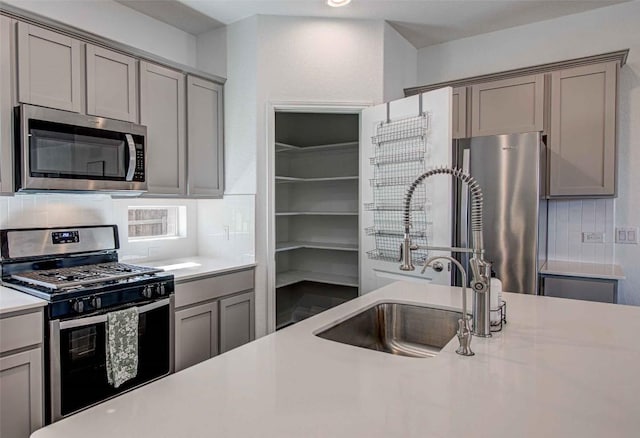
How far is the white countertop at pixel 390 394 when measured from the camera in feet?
2.64

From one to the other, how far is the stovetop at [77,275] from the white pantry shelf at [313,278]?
134cm

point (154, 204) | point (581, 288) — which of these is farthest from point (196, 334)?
point (581, 288)

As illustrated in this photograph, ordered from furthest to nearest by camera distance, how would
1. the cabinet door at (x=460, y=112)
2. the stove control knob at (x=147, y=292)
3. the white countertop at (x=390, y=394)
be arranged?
the cabinet door at (x=460, y=112), the stove control knob at (x=147, y=292), the white countertop at (x=390, y=394)

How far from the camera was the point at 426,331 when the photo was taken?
5.66 feet

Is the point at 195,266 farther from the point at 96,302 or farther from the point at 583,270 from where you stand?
the point at 583,270

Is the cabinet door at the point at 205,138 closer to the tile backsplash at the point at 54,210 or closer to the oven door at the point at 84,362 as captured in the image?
the tile backsplash at the point at 54,210

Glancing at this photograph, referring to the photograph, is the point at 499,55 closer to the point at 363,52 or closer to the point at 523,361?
the point at 363,52

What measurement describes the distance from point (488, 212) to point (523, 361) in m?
1.73

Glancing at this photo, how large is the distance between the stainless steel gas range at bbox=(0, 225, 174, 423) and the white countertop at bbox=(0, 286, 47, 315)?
→ 1.4 inches

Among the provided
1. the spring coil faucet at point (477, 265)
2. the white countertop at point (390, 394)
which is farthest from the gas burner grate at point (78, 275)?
the spring coil faucet at point (477, 265)

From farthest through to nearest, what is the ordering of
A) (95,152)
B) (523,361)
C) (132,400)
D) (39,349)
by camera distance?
(95,152) < (39,349) < (523,361) < (132,400)

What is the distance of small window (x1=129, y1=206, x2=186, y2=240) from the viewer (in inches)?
119

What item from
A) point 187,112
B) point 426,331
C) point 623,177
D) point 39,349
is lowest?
point 39,349

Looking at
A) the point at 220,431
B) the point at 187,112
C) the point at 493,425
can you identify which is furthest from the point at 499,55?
the point at 220,431
